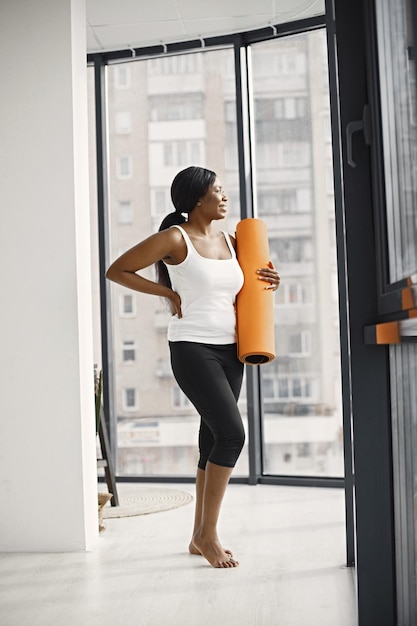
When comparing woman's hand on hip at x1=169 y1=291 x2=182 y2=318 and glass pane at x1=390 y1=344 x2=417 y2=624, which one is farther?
woman's hand on hip at x1=169 y1=291 x2=182 y2=318

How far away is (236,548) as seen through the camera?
9.78 feet

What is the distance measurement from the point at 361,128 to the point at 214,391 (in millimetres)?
1161

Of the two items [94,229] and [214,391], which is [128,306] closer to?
[94,229]

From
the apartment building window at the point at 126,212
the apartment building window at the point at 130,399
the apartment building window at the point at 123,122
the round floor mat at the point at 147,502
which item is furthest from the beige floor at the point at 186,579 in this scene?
the apartment building window at the point at 123,122

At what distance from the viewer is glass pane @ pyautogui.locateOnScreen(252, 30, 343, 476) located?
4.27 m

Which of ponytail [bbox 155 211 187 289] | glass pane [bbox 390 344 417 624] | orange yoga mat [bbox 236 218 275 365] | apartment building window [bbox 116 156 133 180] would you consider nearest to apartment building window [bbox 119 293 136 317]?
apartment building window [bbox 116 156 133 180]

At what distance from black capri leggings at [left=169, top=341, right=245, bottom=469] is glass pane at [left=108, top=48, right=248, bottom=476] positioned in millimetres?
1670

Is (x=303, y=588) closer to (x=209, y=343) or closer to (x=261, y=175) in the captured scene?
(x=209, y=343)

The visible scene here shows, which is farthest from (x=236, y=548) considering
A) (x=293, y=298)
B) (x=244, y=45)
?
(x=244, y=45)

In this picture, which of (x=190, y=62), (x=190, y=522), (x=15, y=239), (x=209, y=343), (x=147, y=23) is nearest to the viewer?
(x=209, y=343)

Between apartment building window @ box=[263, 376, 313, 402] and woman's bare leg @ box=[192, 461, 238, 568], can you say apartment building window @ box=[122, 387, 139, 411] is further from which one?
woman's bare leg @ box=[192, 461, 238, 568]

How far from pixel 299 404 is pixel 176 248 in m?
1.67

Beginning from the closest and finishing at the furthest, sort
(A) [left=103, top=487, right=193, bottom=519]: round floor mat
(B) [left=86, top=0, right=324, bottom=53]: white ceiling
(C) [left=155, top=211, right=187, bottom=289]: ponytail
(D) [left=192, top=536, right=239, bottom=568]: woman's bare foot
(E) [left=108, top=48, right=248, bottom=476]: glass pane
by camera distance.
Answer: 1. (D) [left=192, top=536, right=239, bottom=568]: woman's bare foot
2. (C) [left=155, top=211, right=187, bottom=289]: ponytail
3. (A) [left=103, top=487, right=193, bottom=519]: round floor mat
4. (B) [left=86, top=0, right=324, bottom=53]: white ceiling
5. (E) [left=108, top=48, right=248, bottom=476]: glass pane

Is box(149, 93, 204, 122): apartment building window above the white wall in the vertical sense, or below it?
above
